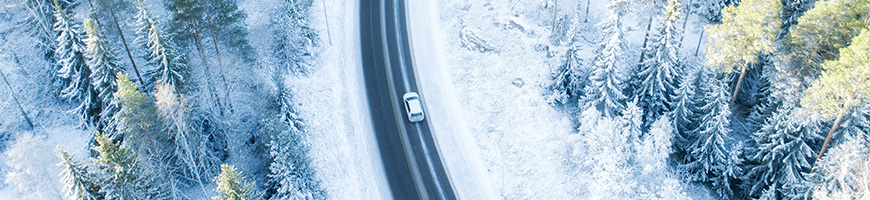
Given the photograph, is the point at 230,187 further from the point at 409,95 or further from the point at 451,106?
the point at 451,106

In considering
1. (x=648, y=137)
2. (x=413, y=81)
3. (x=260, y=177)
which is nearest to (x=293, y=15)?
(x=413, y=81)

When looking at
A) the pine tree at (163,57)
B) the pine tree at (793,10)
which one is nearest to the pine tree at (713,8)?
the pine tree at (793,10)

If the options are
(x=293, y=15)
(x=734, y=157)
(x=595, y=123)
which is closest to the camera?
(x=734, y=157)

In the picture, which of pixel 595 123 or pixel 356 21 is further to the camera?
pixel 356 21

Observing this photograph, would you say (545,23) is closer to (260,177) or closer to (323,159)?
(323,159)

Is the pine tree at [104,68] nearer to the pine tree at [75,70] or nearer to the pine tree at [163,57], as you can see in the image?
the pine tree at [75,70]

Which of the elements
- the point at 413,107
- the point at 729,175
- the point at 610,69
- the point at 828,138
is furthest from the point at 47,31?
the point at 828,138

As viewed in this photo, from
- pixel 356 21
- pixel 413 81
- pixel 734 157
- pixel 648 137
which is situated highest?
pixel 356 21
